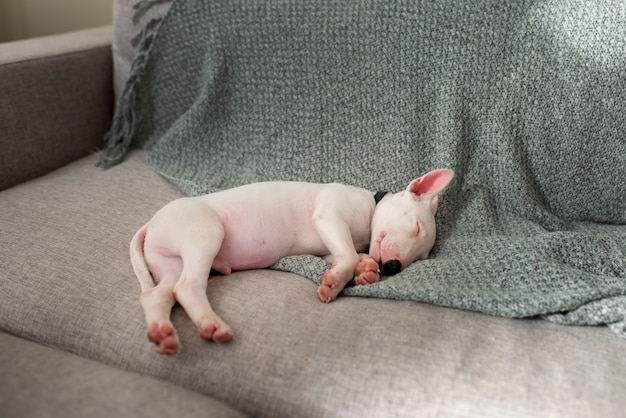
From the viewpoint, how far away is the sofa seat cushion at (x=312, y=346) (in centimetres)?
97

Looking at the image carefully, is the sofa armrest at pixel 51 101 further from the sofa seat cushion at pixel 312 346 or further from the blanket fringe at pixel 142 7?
the sofa seat cushion at pixel 312 346

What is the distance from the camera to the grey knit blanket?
145 centimetres

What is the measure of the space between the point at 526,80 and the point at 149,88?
1087 mm

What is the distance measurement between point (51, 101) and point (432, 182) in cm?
114

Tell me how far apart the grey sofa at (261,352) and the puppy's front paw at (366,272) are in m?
0.06

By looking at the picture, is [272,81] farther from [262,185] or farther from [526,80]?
[526,80]

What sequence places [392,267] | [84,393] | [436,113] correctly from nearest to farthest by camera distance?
[84,393], [392,267], [436,113]

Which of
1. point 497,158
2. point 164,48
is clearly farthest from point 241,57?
point 497,158

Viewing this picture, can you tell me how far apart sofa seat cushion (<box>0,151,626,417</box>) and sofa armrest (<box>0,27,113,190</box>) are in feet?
1.45

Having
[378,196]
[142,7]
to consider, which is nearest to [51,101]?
[142,7]

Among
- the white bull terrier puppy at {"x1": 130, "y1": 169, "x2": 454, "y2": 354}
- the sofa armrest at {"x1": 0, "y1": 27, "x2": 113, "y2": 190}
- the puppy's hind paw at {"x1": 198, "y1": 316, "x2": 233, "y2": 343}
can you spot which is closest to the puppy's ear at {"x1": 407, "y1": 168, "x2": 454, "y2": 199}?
the white bull terrier puppy at {"x1": 130, "y1": 169, "x2": 454, "y2": 354}

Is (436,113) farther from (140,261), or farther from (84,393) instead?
(84,393)

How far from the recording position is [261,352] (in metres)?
1.06

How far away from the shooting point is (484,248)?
1357 millimetres
